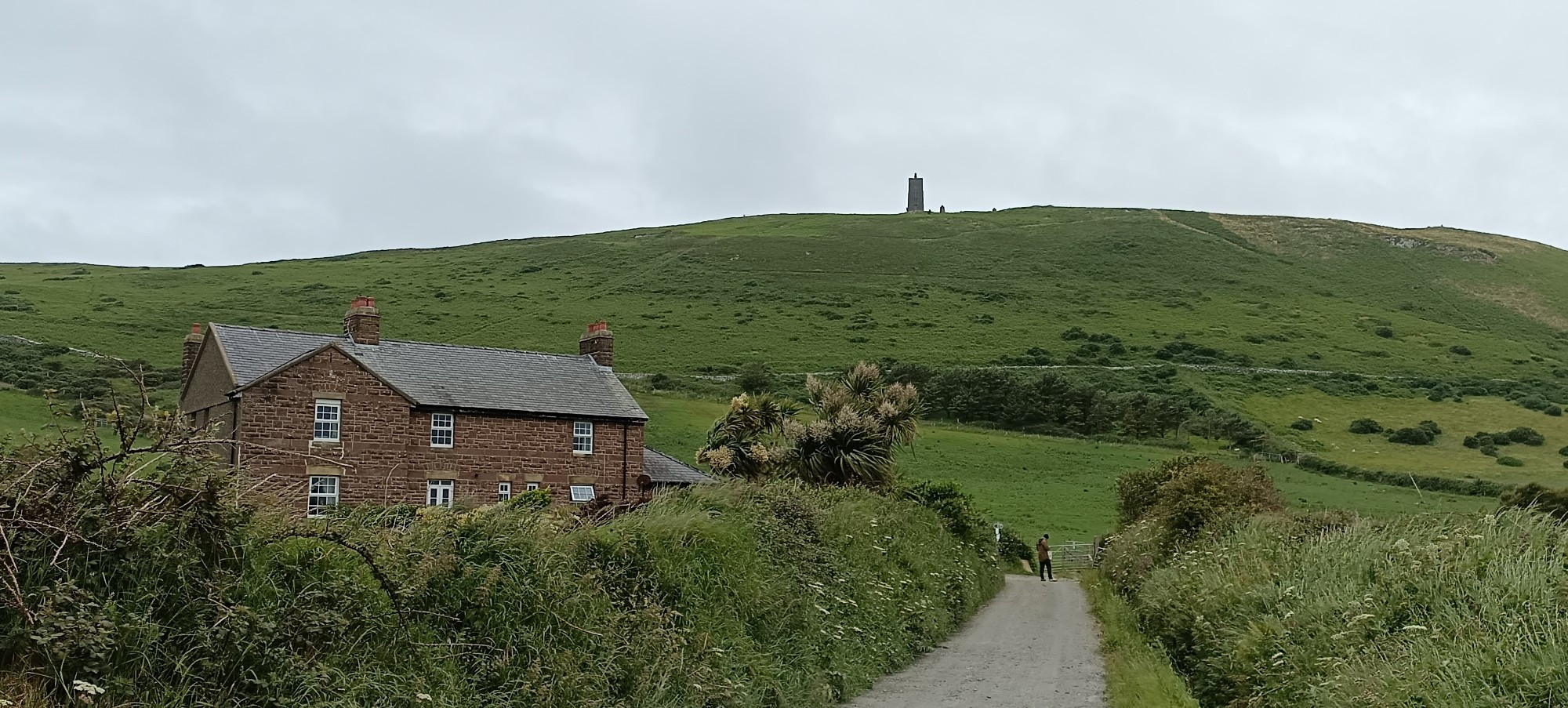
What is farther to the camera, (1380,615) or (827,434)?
(827,434)

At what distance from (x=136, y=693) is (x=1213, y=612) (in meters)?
10.9

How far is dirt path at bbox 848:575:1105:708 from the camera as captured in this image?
12008mm

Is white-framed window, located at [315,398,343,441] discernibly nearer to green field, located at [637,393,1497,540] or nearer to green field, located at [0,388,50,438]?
green field, located at [0,388,50,438]

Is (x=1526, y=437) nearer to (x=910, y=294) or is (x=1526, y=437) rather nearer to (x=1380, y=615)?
(x=910, y=294)

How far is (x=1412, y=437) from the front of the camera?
228ft

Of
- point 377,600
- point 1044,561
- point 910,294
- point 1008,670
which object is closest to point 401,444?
point 1044,561

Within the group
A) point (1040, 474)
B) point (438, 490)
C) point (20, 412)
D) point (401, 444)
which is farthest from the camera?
point (1040, 474)

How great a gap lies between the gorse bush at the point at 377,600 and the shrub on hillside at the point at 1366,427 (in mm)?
70210

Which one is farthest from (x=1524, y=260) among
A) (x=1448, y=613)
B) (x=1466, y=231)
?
(x=1448, y=613)

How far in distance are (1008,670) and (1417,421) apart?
2862 inches

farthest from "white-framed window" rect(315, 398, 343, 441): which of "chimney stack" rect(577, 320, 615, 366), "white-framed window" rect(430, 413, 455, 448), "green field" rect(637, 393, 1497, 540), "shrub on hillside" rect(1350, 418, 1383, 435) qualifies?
"shrub on hillside" rect(1350, 418, 1383, 435)

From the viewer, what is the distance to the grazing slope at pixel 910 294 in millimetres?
95750

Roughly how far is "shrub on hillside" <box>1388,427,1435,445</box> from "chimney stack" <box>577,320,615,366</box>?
176 feet

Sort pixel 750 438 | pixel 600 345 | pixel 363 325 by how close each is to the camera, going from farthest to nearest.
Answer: pixel 600 345
pixel 363 325
pixel 750 438
